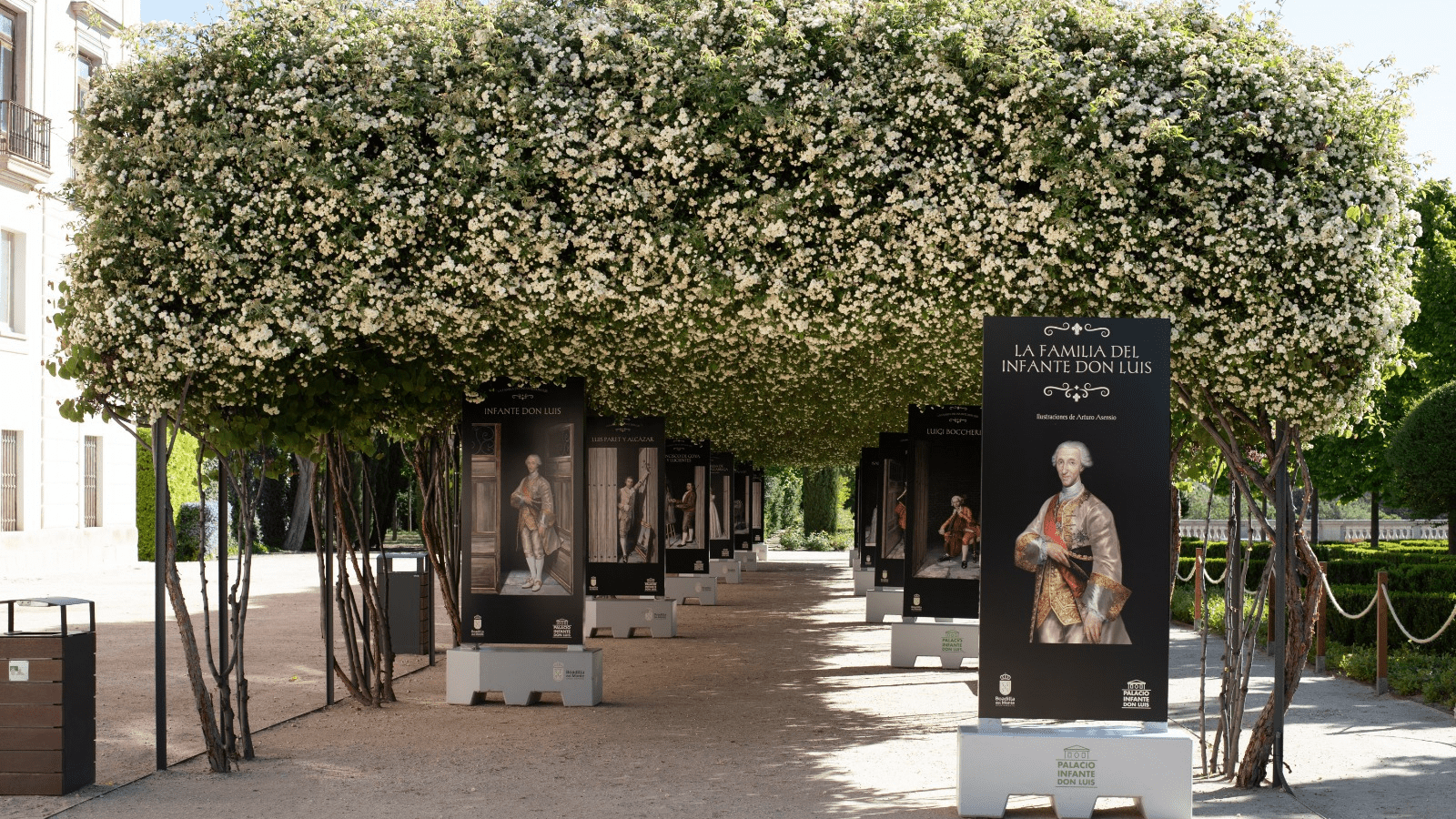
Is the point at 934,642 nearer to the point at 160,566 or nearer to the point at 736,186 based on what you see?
the point at 736,186

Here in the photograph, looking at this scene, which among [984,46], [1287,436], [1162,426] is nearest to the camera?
[1162,426]

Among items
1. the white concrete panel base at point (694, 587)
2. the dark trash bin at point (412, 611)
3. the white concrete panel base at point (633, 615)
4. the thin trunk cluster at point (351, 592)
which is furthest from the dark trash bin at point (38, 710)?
the white concrete panel base at point (694, 587)

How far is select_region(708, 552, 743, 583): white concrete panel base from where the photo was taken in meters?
27.2

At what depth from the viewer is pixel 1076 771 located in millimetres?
6910

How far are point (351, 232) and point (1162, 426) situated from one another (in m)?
4.68

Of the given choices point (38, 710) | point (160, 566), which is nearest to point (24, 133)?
point (160, 566)

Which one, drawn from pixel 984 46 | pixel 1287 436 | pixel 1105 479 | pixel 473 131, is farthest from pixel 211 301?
pixel 1287 436

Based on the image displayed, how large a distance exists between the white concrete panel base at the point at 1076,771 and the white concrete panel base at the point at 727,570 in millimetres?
19784

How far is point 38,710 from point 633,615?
10.2 m

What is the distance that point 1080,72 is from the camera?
293 inches

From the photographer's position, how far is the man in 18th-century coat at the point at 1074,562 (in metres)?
7.02

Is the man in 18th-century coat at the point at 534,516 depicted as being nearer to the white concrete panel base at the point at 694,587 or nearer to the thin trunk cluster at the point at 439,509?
the thin trunk cluster at the point at 439,509

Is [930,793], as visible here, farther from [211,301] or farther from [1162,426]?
[211,301]

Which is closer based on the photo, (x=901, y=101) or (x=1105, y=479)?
(x=1105, y=479)
